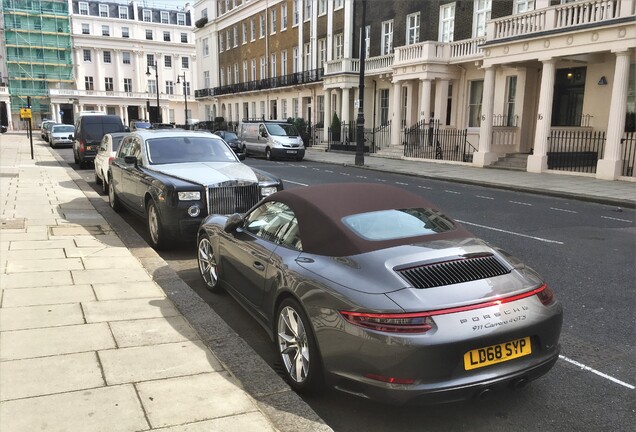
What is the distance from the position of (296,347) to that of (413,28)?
1216 inches

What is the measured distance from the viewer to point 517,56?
835 inches

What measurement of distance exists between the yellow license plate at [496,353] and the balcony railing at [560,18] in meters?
17.7

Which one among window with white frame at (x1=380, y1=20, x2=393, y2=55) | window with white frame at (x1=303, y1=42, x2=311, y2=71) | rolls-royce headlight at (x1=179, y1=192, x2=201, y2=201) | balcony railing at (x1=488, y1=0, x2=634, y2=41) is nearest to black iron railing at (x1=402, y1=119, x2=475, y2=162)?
balcony railing at (x1=488, y1=0, x2=634, y2=41)

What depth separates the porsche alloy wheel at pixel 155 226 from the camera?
7590 mm

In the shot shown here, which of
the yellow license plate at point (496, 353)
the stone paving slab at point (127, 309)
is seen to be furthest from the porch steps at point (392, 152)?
the yellow license plate at point (496, 353)

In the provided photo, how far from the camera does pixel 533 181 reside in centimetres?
1761

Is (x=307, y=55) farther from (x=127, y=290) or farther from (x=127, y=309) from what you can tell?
(x=127, y=309)

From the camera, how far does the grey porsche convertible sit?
9.89 ft

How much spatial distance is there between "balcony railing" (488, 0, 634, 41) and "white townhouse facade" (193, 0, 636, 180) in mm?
42

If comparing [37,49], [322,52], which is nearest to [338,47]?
[322,52]

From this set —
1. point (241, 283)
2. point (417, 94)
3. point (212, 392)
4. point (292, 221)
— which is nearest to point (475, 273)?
point (292, 221)

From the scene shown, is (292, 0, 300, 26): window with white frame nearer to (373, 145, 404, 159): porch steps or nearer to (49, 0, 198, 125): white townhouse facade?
(373, 145, 404, 159): porch steps

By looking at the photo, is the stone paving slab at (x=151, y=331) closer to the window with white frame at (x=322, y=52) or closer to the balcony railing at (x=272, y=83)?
the balcony railing at (x=272, y=83)

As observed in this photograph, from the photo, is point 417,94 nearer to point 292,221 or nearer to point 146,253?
point 146,253
